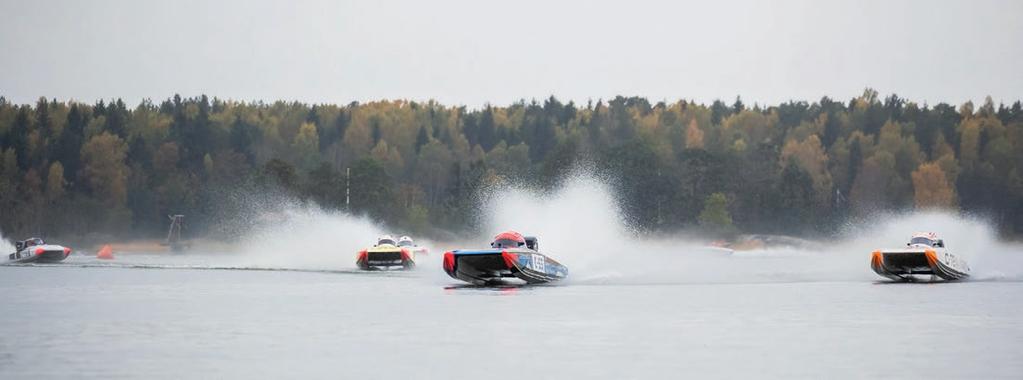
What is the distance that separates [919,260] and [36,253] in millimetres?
44009

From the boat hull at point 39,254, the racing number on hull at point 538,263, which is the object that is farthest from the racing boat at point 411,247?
the boat hull at point 39,254

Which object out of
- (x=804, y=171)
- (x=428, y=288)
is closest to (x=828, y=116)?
(x=804, y=171)

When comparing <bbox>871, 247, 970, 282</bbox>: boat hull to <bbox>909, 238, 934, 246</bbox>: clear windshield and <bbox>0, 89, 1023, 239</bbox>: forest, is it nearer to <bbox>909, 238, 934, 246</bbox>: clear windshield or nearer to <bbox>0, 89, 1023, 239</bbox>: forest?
<bbox>909, 238, 934, 246</bbox>: clear windshield

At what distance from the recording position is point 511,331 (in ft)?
98.2

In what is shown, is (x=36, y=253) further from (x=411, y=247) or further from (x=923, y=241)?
(x=923, y=241)

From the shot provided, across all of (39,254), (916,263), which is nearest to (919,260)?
(916,263)

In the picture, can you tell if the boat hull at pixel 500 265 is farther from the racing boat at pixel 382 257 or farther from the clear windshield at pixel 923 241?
the clear windshield at pixel 923 241

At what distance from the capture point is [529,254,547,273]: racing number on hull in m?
45.6

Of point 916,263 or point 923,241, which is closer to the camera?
point 923,241

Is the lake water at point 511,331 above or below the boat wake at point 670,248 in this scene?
below

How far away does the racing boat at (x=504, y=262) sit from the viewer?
4481 centimetres

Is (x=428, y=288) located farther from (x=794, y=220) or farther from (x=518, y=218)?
(x=794, y=220)

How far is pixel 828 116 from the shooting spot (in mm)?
187000

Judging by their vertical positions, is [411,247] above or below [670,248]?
below
